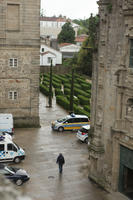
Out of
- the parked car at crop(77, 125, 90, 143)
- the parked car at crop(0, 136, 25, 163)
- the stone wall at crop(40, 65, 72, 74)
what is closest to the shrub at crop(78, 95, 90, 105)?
the parked car at crop(77, 125, 90, 143)

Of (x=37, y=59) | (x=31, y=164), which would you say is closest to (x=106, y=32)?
(x=31, y=164)

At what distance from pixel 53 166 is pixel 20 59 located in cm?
1197

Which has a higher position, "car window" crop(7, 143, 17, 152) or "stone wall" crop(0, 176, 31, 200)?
"stone wall" crop(0, 176, 31, 200)

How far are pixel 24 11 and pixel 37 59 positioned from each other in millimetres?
4461

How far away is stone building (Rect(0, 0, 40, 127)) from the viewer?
86.4 ft

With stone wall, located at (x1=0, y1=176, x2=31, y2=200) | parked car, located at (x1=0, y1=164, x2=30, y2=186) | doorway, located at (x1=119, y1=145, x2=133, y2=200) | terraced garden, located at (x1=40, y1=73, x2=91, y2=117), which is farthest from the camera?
terraced garden, located at (x1=40, y1=73, x2=91, y2=117)

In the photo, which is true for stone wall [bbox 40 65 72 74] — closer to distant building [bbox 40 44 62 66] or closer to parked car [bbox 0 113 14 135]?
distant building [bbox 40 44 62 66]

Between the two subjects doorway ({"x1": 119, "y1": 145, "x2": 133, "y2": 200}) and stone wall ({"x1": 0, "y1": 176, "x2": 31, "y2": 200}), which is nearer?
stone wall ({"x1": 0, "y1": 176, "x2": 31, "y2": 200})

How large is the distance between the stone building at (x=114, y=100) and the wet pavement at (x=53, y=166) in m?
1.15

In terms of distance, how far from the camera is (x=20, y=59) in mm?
27328

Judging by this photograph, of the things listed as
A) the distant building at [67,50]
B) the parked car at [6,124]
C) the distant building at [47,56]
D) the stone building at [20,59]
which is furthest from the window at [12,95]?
the distant building at [67,50]

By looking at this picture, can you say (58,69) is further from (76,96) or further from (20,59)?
(20,59)

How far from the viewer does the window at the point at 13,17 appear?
26188mm

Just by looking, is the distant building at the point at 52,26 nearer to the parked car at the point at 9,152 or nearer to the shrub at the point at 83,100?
the shrub at the point at 83,100
